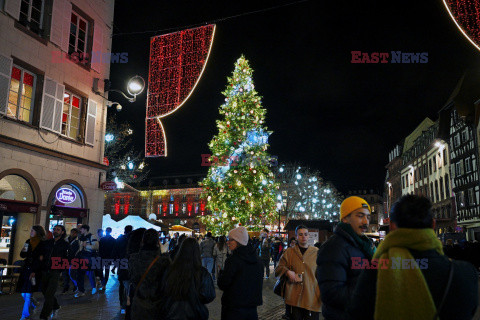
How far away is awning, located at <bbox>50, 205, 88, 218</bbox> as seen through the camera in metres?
15.3

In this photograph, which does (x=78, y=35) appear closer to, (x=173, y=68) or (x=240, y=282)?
(x=173, y=68)

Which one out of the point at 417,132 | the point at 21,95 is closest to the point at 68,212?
the point at 21,95

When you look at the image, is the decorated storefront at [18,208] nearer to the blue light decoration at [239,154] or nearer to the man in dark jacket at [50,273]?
the man in dark jacket at [50,273]

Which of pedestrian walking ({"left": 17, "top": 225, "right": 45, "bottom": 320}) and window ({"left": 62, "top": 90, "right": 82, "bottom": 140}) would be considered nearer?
pedestrian walking ({"left": 17, "top": 225, "right": 45, "bottom": 320})

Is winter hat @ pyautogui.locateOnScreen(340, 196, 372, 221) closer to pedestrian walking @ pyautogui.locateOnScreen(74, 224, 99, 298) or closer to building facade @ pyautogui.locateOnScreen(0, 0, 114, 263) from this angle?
pedestrian walking @ pyautogui.locateOnScreen(74, 224, 99, 298)

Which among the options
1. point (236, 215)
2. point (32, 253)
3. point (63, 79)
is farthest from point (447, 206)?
point (32, 253)

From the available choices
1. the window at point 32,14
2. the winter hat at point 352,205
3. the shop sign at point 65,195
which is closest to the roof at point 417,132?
the shop sign at point 65,195

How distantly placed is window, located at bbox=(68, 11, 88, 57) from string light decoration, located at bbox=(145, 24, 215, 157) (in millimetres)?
3146

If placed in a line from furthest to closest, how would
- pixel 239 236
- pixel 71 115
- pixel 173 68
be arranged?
pixel 71 115 → pixel 173 68 → pixel 239 236

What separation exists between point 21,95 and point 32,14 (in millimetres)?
3101

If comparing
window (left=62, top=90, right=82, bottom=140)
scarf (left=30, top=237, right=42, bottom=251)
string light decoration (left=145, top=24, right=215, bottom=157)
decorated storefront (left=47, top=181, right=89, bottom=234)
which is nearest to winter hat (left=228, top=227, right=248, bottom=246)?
scarf (left=30, top=237, right=42, bottom=251)

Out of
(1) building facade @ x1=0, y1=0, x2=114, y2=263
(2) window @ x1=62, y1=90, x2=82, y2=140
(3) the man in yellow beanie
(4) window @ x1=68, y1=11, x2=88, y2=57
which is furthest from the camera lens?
(4) window @ x1=68, y1=11, x2=88, y2=57

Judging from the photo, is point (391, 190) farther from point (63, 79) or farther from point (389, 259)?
point (389, 259)

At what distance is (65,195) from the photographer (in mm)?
16047
